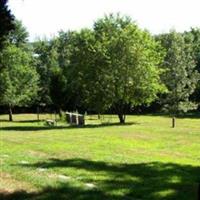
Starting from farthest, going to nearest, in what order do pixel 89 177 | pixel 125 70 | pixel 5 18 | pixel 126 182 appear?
pixel 125 70 → pixel 89 177 → pixel 126 182 → pixel 5 18

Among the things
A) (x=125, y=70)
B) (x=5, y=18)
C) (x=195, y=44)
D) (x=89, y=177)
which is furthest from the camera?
(x=195, y=44)

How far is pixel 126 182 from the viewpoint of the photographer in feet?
46.8

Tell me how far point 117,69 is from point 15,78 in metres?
18.8

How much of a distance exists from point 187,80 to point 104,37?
9.21m

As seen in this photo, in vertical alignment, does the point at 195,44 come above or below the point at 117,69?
above

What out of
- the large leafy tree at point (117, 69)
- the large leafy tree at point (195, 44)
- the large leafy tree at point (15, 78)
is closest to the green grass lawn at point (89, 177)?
the large leafy tree at point (117, 69)

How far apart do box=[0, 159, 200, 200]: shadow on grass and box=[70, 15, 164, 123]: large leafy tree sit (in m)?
32.2

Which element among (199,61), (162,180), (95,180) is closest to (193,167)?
(162,180)

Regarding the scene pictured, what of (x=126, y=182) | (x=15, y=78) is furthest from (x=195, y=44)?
(x=126, y=182)

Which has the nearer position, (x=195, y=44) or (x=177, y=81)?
(x=177, y=81)

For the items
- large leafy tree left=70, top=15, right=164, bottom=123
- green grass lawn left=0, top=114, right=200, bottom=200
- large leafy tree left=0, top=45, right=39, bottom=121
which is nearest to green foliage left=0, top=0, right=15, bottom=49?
green grass lawn left=0, top=114, right=200, bottom=200

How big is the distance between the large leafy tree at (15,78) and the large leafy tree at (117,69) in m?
13.3

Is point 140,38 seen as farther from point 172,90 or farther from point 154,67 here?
point 172,90

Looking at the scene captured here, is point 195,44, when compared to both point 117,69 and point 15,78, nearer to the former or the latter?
point 15,78
